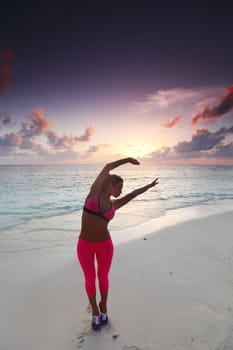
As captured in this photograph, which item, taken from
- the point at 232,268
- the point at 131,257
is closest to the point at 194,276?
A: the point at 232,268

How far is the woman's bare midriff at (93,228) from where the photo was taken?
2809 mm

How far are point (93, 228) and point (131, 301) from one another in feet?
5.92

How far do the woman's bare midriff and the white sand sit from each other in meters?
1.37

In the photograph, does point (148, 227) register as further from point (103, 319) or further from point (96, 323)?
point (96, 323)

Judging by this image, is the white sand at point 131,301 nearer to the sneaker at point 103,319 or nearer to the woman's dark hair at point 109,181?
the sneaker at point 103,319

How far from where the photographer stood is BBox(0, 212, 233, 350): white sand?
9.66 feet

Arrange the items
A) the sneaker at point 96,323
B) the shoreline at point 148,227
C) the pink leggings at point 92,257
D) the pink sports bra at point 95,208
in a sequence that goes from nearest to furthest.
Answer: the pink sports bra at point 95,208 < the pink leggings at point 92,257 < the sneaker at point 96,323 < the shoreline at point 148,227

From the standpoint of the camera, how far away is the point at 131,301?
377 centimetres

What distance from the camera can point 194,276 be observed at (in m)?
4.48

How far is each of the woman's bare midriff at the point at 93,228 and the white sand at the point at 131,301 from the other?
4.49 ft

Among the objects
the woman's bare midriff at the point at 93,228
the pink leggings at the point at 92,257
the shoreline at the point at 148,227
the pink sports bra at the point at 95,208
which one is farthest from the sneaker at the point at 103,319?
the shoreline at the point at 148,227

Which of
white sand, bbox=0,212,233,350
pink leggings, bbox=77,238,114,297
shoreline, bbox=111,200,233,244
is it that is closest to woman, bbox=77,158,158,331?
pink leggings, bbox=77,238,114,297

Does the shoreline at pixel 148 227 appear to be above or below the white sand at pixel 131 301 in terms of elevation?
below

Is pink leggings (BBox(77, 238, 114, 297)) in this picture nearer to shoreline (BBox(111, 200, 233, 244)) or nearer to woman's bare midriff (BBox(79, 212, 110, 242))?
woman's bare midriff (BBox(79, 212, 110, 242))
